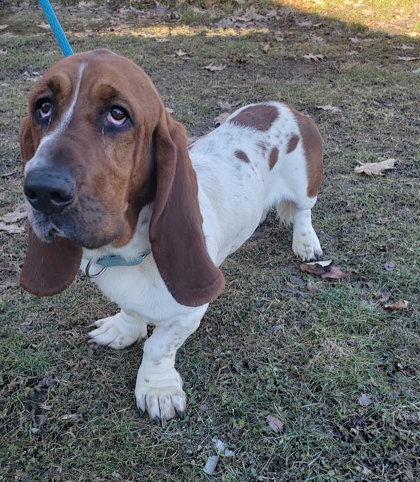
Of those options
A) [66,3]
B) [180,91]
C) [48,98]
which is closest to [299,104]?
[180,91]

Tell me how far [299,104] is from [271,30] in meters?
3.96

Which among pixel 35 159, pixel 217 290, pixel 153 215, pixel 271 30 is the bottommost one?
pixel 271 30

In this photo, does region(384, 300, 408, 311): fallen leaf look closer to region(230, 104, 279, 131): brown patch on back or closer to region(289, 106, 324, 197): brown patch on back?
region(289, 106, 324, 197): brown patch on back

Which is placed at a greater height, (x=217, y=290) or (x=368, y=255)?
(x=217, y=290)

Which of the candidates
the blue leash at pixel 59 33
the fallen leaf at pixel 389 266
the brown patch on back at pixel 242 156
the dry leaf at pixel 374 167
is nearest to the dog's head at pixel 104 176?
the blue leash at pixel 59 33

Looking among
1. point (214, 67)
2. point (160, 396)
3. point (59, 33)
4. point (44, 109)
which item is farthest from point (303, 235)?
point (214, 67)

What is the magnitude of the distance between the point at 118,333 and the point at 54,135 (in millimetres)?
1556

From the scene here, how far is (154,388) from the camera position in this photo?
114 inches

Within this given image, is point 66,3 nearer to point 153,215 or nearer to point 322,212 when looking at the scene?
point 322,212

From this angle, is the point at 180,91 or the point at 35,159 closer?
the point at 35,159

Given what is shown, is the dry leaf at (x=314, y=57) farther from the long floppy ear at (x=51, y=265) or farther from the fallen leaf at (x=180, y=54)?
the long floppy ear at (x=51, y=265)

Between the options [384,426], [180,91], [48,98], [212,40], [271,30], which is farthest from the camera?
[271,30]

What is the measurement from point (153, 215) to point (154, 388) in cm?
105

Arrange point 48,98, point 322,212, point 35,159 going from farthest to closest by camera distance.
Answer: point 322,212
point 48,98
point 35,159
